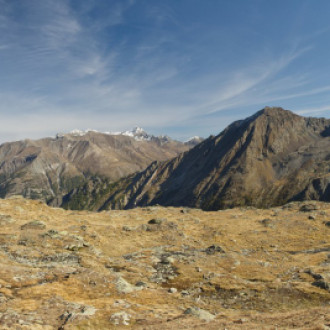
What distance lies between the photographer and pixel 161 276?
28438 millimetres

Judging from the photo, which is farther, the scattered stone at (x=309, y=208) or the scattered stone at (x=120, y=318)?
the scattered stone at (x=309, y=208)

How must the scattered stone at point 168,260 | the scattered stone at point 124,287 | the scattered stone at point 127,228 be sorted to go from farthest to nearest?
the scattered stone at point 127,228 → the scattered stone at point 168,260 → the scattered stone at point 124,287

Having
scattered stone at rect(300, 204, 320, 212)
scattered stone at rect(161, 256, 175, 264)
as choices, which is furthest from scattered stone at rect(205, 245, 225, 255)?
scattered stone at rect(300, 204, 320, 212)

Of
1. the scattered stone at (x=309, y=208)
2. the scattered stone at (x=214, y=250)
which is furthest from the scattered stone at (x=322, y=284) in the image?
the scattered stone at (x=309, y=208)

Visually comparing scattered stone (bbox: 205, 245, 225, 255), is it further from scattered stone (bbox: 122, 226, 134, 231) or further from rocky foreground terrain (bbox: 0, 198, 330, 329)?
scattered stone (bbox: 122, 226, 134, 231)

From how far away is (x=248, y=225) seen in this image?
5997cm

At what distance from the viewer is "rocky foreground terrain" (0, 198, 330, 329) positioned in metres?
16.0

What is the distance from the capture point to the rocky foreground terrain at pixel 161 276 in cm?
1603

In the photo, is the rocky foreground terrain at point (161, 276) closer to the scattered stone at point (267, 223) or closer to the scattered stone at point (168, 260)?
the scattered stone at point (168, 260)

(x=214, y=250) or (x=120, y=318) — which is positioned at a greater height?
(x=120, y=318)

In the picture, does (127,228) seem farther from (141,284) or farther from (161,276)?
(141,284)

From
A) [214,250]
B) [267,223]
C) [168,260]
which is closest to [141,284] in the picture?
[168,260]

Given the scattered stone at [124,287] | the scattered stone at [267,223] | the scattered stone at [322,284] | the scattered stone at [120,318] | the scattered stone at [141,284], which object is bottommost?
the scattered stone at [267,223]

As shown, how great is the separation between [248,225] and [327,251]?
2055 centimetres
